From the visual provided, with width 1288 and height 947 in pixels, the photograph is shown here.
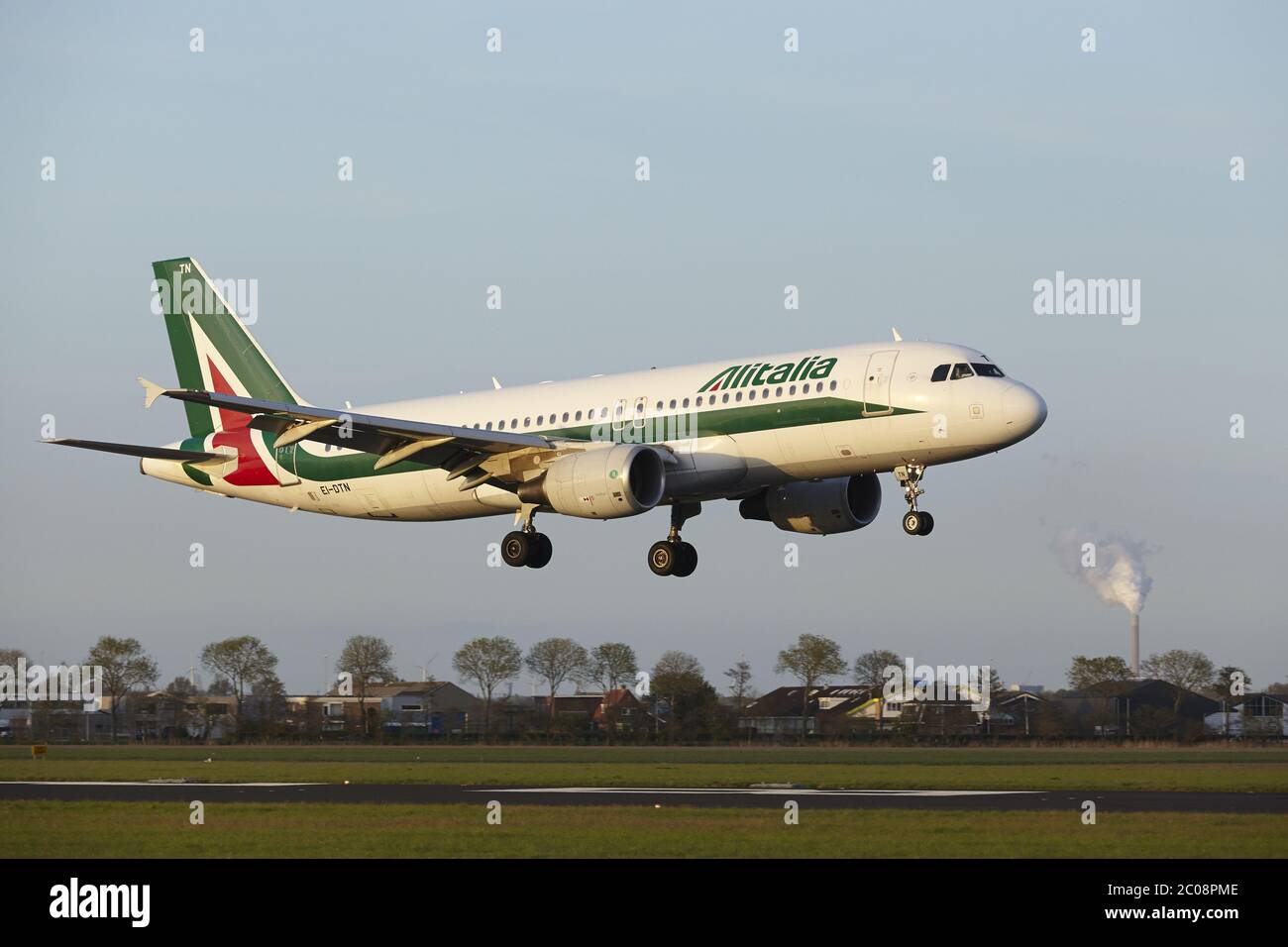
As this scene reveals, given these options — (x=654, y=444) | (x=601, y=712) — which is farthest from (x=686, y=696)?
(x=654, y=444)

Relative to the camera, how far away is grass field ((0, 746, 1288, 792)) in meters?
48.0

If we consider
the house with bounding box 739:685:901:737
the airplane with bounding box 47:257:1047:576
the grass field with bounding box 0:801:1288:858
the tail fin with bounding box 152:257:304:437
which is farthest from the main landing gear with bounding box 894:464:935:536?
the house with bounding box 739:685:901:737

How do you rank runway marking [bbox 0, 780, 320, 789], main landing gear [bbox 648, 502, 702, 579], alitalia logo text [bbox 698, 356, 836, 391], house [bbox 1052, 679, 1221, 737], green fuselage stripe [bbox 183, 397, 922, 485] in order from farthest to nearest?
house [bbox 1052, 679, 1221, 737]
main landing gear [bbox 648, 502, 702, 579]
runway marking [bbox 0, 780, 320, 789]
alitalia logo text [bbox 698, 356, 836, 391]
green fuselage stripe [bbox 183, 397, 922, 485]

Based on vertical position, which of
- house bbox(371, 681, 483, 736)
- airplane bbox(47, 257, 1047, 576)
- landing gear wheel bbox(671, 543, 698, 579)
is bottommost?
house bbox(371, 681, 483, 736)

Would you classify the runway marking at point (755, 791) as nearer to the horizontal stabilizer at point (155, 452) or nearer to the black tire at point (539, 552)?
the black tire at point (539, 552)

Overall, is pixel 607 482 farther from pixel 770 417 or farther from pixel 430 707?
pixel 430 707

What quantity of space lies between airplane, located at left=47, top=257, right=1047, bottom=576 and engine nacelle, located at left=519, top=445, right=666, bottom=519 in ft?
0.14

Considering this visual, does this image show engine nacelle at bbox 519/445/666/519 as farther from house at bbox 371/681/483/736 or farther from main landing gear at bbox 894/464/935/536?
house at bbox 371/681/483/736

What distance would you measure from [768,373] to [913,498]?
5.10 metres

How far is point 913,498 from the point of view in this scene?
46.7 meters

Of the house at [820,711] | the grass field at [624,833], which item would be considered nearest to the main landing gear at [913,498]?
the grass field at [624,833]

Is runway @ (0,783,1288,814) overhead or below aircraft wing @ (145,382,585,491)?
below

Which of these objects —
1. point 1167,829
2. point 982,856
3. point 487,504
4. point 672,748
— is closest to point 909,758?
point 672,748

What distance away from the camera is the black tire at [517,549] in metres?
52.3
